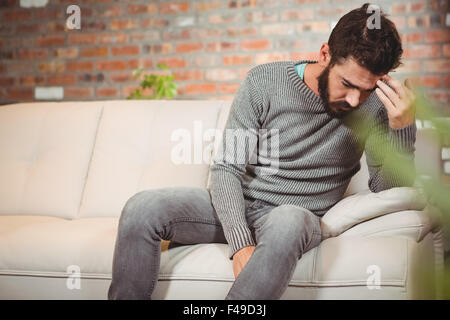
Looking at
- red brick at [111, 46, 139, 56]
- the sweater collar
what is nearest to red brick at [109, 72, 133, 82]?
red brick at [111, 46, 139, 56]

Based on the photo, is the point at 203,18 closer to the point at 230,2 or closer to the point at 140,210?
the point at 230,2

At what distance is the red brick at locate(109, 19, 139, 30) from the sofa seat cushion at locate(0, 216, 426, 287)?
63.0 inches

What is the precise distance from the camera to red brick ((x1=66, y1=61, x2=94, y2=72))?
298cm

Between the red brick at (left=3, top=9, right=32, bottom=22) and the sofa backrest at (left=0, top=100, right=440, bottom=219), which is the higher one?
the red brick at (left=3, top=9, right=32, bottom=22)

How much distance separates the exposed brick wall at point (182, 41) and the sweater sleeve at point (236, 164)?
137cm

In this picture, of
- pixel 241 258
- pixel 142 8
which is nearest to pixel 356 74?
pixel 241 258

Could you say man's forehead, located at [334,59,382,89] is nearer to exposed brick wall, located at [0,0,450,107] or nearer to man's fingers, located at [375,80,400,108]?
man's fingers, located at [375,80,400,108]

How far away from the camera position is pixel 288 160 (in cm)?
142

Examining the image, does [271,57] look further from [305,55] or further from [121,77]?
[121,77]

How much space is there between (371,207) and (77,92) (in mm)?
2181

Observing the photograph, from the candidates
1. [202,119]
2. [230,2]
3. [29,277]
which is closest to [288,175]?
[202,119]
